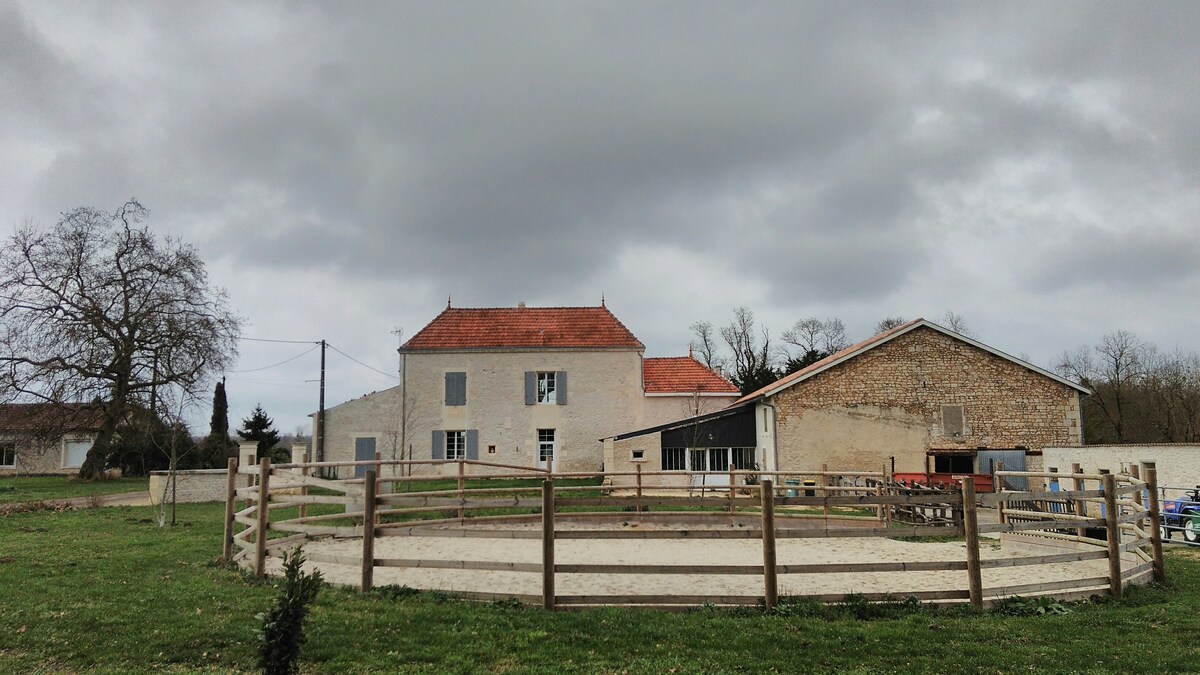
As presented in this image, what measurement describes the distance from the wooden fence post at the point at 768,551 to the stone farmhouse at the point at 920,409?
16.5m

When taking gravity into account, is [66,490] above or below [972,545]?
below

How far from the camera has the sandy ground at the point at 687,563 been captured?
857 cm

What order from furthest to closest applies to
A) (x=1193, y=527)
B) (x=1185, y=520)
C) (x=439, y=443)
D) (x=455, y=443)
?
(x=455, y=443)
(x=439, y=443)
(x=1185, y=520)
(x=1193, y=527)

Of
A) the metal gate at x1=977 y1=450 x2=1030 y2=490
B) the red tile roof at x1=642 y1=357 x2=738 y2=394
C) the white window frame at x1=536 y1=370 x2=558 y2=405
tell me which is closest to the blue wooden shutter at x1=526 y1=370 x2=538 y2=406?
the white window frame at x1=536 y1=370 x2=558 y2=405

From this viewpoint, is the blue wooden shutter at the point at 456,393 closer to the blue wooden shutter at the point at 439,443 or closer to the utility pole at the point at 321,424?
the blue wooden shutter at the point at 439,443

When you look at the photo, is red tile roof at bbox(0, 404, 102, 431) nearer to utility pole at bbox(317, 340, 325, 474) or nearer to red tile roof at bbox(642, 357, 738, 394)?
utility pole at bbox(317, 340, 325, 474)

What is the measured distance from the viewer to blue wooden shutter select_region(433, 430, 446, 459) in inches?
1251

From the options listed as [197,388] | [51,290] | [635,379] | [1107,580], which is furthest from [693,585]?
[51,290]

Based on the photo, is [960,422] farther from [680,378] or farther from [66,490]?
[66,490]

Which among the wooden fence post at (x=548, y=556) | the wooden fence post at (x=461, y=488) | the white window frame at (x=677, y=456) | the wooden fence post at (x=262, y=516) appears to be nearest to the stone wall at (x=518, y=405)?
the white window frame at (x=677, y=456)

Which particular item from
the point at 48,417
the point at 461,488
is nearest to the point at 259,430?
the point at 48,417

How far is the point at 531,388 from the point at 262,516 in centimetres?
2327

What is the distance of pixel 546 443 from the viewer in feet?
105

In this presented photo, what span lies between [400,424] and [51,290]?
14.8 m
